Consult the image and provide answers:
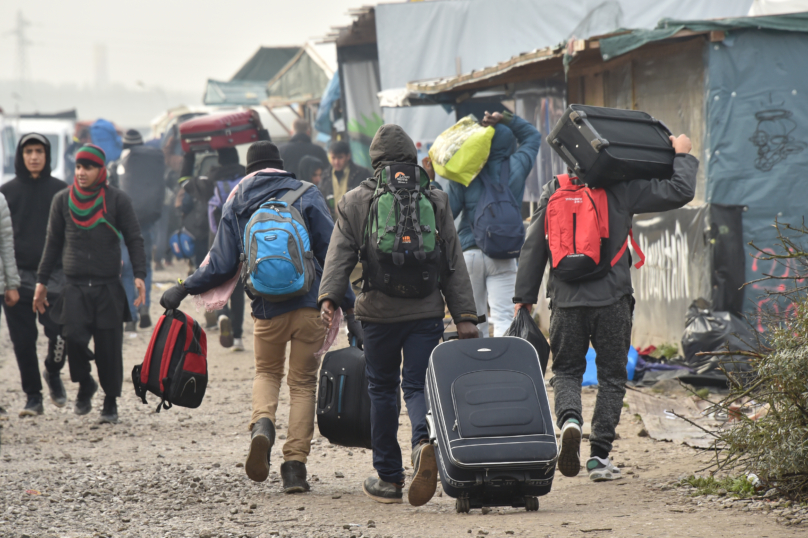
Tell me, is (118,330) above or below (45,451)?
above

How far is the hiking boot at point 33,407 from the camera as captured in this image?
24.8 feet

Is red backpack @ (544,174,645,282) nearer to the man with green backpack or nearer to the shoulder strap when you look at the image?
the man with green backpack

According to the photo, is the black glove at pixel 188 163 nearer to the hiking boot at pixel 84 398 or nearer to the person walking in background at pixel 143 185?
the person walking in background at pixel 143 185

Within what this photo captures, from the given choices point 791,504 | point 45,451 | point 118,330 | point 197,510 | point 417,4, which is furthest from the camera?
point 417,4

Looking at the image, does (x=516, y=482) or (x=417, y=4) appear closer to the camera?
(x=516, y=482)

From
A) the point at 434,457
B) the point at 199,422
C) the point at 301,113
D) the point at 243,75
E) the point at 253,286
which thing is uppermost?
the point at 243,75

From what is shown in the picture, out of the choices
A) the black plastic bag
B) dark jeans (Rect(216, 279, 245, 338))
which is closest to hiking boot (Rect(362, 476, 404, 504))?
the black plastic bag

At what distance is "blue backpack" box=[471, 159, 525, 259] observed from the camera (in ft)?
23.2

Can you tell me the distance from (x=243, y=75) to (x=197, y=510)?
85.2ft

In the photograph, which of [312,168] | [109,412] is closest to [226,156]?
[312,168]

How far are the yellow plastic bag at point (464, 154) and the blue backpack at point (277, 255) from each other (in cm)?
208

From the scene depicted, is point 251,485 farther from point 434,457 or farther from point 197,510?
point 434,457

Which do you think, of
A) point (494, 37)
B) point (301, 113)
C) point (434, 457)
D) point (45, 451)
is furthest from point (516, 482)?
point (301, 113)

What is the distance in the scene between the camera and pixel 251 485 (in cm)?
538
